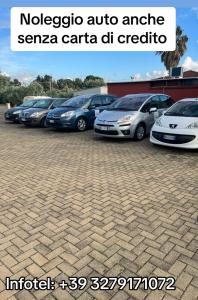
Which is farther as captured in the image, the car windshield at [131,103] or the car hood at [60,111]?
the car hood at [60,111]

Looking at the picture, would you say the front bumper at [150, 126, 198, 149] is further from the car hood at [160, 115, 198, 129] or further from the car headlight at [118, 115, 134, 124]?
the car headlight at [118, 115, 134, 124]

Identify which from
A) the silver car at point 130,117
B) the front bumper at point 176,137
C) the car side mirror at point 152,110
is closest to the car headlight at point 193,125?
the front bumper at point 176,137

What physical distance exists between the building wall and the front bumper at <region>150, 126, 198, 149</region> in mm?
13284

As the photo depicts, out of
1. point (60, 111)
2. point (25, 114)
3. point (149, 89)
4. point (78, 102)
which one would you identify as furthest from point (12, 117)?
point (149, 89)

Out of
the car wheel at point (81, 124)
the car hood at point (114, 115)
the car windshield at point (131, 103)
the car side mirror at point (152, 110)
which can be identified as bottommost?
the car wheel at point (81, 124)

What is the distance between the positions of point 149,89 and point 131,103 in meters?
14.2

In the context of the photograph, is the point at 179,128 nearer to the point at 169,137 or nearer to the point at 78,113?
the point at 169,137

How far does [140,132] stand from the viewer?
31.6 feet

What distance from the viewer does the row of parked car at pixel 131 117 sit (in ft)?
25.0

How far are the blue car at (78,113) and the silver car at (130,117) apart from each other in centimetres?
188

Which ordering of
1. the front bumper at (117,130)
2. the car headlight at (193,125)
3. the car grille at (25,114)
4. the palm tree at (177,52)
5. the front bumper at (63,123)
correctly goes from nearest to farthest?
the car headlight at (193,125) < the front bumper at (117,130) < the front bumper at (63,123) < the car grille at (25,114) < the palm tree at (177,52)

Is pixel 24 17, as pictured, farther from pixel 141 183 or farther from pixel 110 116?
pixel 141 183

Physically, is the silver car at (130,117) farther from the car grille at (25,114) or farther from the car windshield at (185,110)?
the car grille at (25,114)

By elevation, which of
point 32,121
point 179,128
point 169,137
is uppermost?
point 32,121
